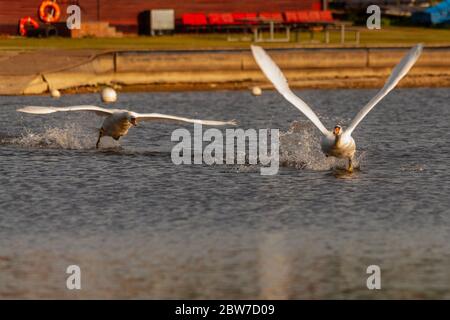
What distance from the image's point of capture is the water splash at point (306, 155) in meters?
27.1

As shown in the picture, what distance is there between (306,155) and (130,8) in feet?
129

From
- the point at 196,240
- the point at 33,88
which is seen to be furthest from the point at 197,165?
the point at 33,88

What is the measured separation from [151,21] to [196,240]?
45950 mm

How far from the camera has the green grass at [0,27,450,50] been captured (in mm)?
54594

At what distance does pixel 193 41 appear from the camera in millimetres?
60875

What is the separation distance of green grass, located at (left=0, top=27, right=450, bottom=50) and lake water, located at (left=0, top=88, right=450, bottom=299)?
2028cm

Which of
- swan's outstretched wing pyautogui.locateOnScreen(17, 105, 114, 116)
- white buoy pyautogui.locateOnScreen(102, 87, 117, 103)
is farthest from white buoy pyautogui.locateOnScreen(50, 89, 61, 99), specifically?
swan's outstretched wing pyautogui.locateOnScreen(17, 105, 114, 116)

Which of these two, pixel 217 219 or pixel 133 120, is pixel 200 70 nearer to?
pixel 133 120

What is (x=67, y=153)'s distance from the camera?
29297 mm

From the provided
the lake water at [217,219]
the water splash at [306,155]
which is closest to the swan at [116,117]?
the lake water at [217,219]

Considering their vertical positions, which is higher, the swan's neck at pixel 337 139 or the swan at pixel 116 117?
the swan at pixel 116 117

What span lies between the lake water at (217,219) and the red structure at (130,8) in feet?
96.5

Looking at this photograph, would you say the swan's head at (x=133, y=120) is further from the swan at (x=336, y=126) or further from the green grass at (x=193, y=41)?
the green grass at (x=193, y=41)

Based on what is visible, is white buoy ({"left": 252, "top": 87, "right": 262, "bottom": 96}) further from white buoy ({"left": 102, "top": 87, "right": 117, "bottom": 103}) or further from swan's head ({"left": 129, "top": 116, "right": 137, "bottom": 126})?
swan's head ({"left": 129, "top": 116, "right": 137, "bottom": 126})
